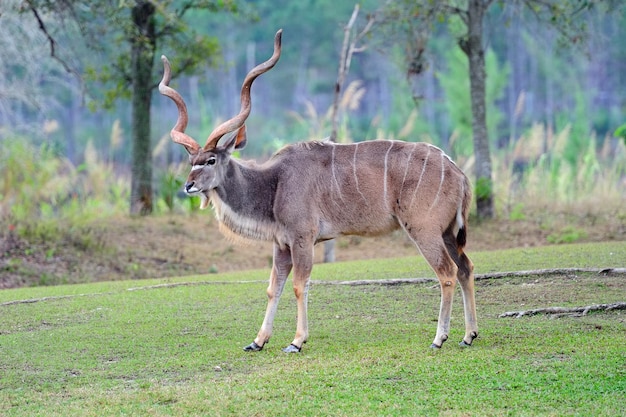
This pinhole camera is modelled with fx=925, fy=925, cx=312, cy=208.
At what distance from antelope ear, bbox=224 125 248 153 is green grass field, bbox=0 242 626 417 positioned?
62.6 inches

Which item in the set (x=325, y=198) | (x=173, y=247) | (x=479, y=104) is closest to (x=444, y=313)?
(x=325, y=198)

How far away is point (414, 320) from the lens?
8148mm

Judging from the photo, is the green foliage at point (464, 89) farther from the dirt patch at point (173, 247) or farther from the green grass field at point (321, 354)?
the green grass field at point (321, 354)

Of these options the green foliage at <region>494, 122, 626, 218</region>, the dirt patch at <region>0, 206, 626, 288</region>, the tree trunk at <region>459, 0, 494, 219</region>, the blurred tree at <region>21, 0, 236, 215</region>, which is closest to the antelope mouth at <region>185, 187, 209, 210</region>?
the dirt patch at <region>0, 206, 626, 288</region>

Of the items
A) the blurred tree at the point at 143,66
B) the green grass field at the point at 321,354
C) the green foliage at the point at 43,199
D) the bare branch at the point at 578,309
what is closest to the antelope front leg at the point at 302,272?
the green grass field at the point at 321,354

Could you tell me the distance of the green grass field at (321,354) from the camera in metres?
5.78

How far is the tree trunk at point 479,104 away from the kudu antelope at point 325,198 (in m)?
7.56

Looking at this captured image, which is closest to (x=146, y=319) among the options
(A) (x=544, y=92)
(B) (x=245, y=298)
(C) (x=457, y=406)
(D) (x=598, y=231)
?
(B) (x=245, y=298)

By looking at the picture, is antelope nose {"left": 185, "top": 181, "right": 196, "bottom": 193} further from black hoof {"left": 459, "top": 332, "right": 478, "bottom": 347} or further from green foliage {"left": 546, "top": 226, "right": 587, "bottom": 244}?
green foliage {"left": 546, "top": 226, "right": 587, "bottom": 244}

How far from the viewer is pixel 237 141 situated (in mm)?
7930

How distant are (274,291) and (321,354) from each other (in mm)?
783

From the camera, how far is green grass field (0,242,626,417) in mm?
5781

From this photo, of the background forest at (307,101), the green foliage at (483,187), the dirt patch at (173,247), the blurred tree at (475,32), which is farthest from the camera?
the background forest at (307,101)

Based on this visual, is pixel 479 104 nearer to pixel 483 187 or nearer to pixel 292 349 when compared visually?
pixel 483 187
